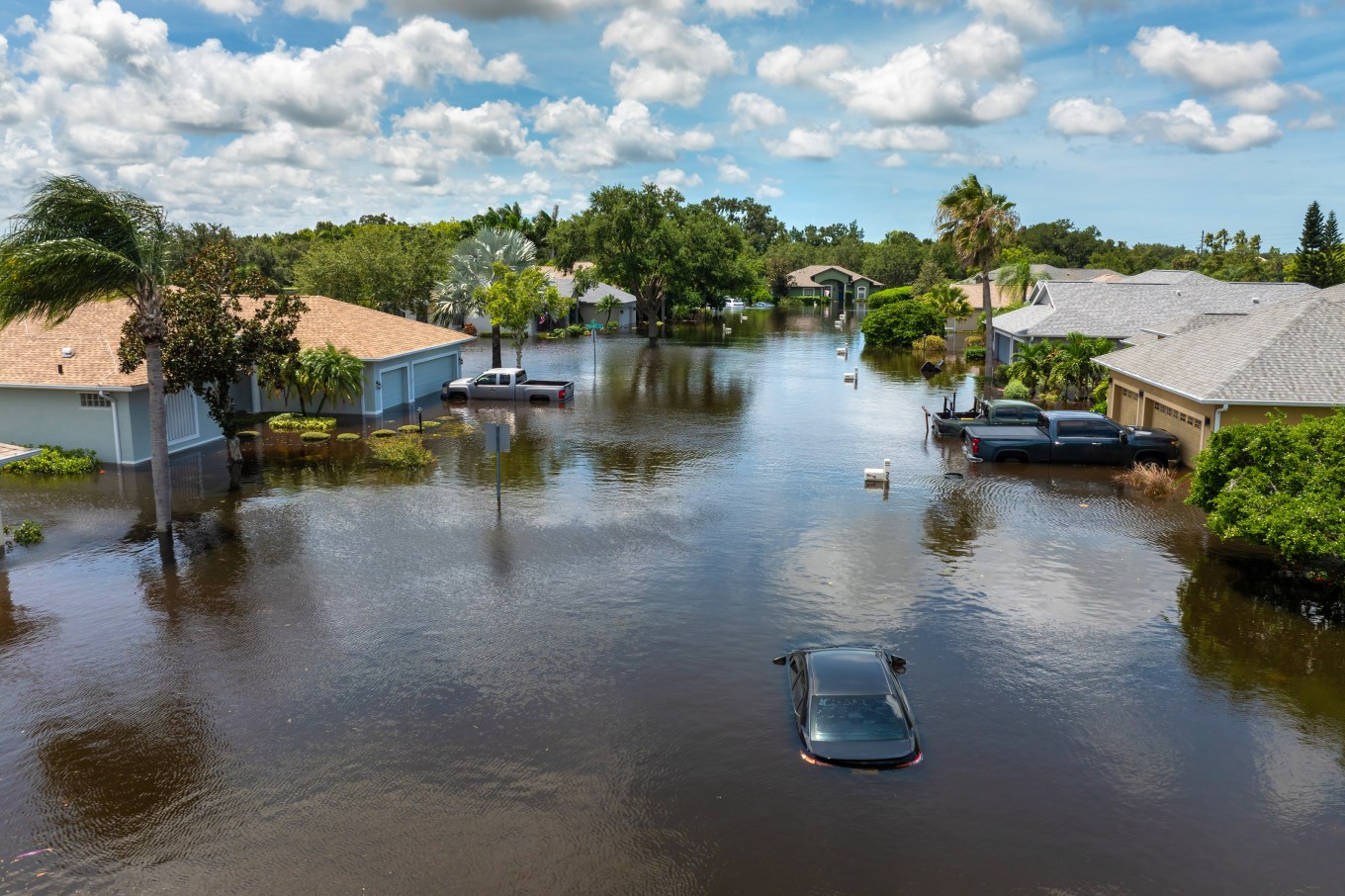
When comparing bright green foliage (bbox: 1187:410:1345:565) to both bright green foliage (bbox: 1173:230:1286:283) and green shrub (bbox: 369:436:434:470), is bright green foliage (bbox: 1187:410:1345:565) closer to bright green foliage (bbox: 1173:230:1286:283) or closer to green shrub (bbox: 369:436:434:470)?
green shrub (bbox: 369:436:434:470)

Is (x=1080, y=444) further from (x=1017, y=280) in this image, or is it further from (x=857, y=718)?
(x=1017, y=280)

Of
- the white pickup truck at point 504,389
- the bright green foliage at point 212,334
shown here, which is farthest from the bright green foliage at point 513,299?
the bright green foliage at point 212,334

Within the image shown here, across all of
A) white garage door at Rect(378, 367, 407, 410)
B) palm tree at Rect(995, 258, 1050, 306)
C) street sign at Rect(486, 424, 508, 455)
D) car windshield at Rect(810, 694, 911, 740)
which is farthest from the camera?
palm tree at Rect(995, 258, 1050, 306)

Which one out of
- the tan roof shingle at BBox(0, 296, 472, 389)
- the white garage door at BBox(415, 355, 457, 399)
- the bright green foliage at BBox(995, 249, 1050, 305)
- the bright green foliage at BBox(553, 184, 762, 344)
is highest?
the bright green foliage at BBox(553, 184, 762, 344)

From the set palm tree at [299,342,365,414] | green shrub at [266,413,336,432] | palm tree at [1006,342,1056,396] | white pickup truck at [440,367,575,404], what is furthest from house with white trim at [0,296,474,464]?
palm tree at [1006,342,1056,396]

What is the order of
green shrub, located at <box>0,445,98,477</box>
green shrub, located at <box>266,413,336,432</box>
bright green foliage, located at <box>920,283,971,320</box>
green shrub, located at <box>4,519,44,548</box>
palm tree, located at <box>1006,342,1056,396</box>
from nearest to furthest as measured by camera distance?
green shrub, located at <box>4,519,44,548</box>
green shrub, located at <box>0,445,98,477</box>
green shrub, located at <box>266,413,336,432</box>
palm tree, located at <box>1006,342,1056,396</box>
bright green foliage, located at <box>920,283,971,320</box>

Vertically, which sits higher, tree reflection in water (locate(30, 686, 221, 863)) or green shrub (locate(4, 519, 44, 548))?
green shrub (locate(4, 519, 44, 548))

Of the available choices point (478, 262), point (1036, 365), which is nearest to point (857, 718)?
point (1036, 365)
